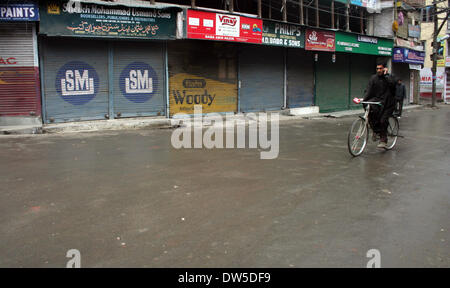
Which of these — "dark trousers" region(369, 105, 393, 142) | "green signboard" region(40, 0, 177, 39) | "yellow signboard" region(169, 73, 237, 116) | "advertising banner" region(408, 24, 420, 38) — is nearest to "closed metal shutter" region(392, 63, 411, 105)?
"advertising banner" region(408, 24, 420, 38)

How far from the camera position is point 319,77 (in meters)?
23.4

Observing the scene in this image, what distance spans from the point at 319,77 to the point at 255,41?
686 cm

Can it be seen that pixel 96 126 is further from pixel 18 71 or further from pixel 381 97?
pixel 381 97

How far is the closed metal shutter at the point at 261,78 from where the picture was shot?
19.0 metres

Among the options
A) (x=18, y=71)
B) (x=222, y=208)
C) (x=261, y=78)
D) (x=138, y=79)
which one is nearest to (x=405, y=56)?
(x=261, y=78)

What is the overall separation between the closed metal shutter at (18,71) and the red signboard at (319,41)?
13.0 m

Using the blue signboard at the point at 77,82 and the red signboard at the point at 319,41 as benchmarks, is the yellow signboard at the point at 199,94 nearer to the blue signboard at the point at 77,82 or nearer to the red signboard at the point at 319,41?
the blue signboard at the point at 77,82

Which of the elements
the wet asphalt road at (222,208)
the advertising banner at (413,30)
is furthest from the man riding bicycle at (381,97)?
the advertising banner at (413,30)

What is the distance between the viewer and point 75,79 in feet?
46.5

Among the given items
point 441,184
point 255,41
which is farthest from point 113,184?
point 255,41

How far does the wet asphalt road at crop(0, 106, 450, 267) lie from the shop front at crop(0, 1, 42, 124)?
4.10m

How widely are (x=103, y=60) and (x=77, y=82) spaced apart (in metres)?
1.23
